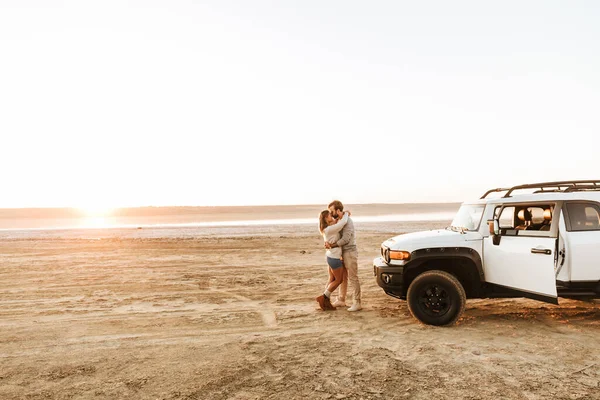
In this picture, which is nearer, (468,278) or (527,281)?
(527,281)

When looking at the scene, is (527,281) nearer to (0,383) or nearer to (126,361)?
(126,361)

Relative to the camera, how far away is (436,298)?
269 inches

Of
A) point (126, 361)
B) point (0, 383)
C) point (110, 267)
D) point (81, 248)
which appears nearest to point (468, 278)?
point (126, 361)

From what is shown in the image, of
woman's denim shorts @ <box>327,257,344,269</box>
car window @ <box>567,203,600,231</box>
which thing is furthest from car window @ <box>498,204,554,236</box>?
woman's denim shorts @ <box>327,257,344,269</box>

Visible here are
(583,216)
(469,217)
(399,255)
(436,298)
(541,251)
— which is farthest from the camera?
(469,217)

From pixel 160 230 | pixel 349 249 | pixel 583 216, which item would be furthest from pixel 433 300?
pixel 160 230

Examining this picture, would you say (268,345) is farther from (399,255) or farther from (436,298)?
(436,298)

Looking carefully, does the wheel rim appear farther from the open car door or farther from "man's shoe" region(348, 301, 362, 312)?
"man's shoe" region(348, 301, 362, 312)

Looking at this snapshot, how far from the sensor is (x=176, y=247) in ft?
60.7

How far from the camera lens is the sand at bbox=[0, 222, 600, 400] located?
468 centimetres

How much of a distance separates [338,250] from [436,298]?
1.90 metres

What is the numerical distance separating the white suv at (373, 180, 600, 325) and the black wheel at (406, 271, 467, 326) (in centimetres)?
2

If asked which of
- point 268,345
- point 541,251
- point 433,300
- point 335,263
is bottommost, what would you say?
point 268,345

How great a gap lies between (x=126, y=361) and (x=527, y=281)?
565 centimetres
